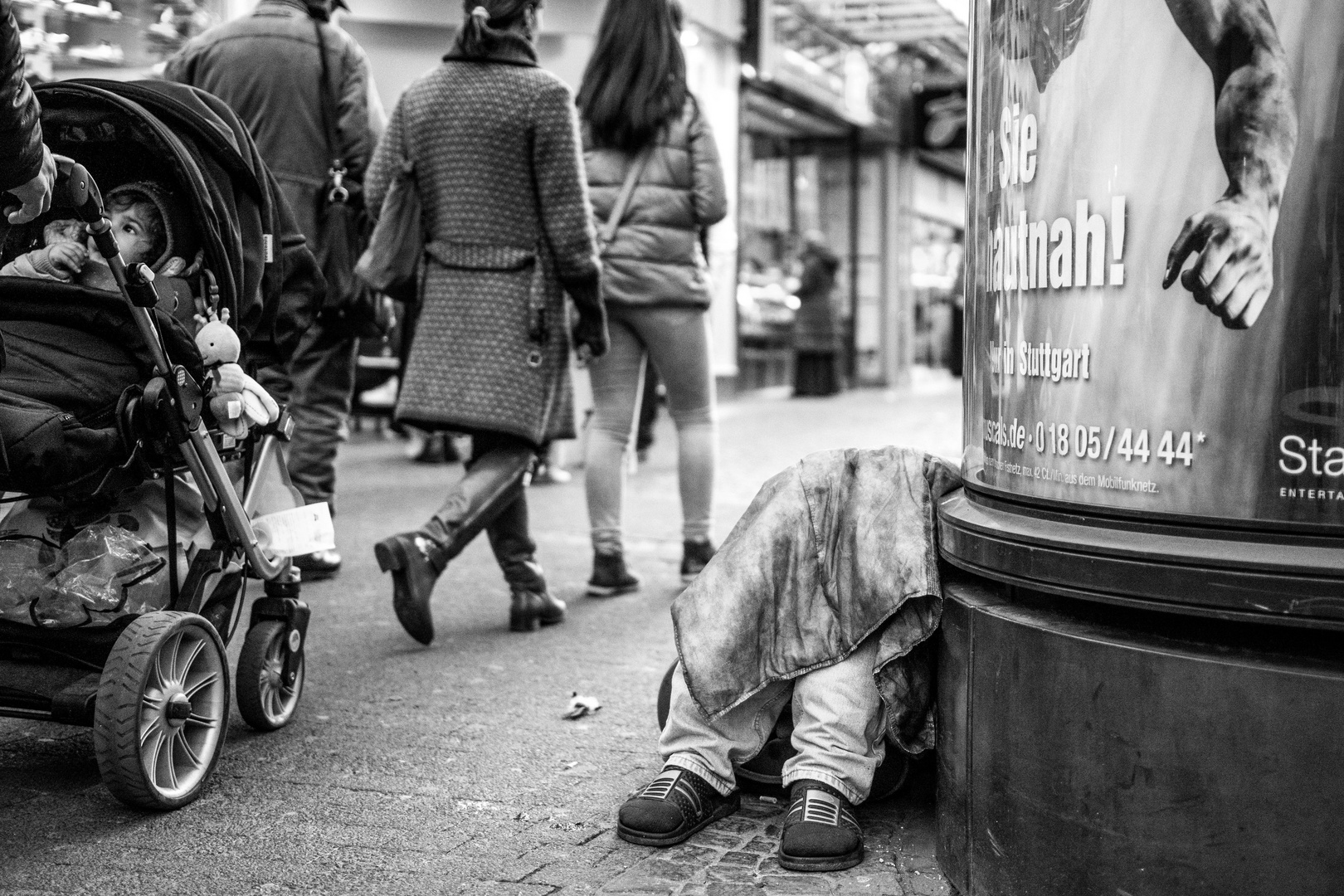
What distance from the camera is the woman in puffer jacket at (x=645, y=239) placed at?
18.0 feet

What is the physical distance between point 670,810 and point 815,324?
16867 mm

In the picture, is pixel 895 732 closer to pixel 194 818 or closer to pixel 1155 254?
pixel 1155 254

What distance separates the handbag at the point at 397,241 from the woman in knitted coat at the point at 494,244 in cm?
4

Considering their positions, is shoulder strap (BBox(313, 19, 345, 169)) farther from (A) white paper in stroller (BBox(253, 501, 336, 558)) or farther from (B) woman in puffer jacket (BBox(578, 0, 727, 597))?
(A) white paper in stroller (BBox(253, 501, 336, 558))

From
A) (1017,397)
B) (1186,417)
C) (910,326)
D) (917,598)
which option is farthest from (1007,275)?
(910,326)

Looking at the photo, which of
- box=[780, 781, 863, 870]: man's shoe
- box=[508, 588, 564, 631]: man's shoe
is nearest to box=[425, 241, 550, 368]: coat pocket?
box=[508, 588, 564, 631]: man's shoe

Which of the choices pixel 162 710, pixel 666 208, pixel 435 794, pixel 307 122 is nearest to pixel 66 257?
pixel 162 710

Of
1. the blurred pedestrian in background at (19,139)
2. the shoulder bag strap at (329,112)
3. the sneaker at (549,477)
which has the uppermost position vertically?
the shoulder bag strap at (329,112)

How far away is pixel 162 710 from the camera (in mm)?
3076

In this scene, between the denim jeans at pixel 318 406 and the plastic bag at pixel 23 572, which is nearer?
the plastic bag at pixel 23 572

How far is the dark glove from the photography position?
4953 millimetres

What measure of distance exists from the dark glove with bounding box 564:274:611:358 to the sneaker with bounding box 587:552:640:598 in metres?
0.87

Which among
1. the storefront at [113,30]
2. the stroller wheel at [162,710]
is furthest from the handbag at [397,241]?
the storefront at [113,30]

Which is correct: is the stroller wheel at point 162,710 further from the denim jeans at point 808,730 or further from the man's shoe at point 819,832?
the man's shoe at point 819,832
